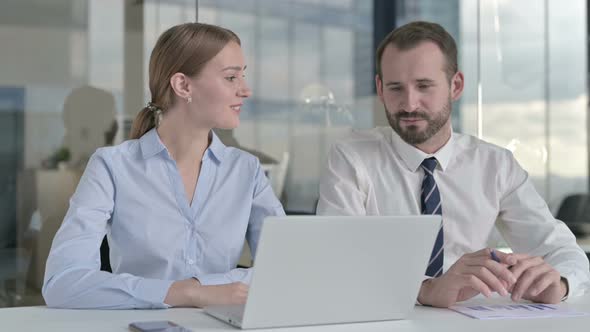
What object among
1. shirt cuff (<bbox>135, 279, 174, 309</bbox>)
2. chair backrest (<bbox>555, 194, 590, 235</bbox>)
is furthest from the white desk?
chair backrest (<bbox>555, 194, 590, 235</bbox>)

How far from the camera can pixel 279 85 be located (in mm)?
4066

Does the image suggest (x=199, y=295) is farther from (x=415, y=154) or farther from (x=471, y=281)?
(x=415, y=154)

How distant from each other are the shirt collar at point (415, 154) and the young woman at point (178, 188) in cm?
45

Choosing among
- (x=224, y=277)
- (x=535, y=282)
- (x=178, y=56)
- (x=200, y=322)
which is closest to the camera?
(x=200, y=322)

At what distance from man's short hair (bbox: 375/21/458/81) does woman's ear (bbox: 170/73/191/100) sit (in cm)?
63

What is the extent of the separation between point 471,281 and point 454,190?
822mm

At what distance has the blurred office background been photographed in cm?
356

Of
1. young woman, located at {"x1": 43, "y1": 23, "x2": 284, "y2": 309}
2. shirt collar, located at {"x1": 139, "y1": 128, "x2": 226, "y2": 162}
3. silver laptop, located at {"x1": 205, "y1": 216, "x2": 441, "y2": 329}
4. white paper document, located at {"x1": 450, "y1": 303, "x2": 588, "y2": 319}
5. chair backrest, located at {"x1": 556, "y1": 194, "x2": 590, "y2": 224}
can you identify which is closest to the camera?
silver laptop, located at {"x1": 205, "y1": 216, "x2": 441, "y2": 329}

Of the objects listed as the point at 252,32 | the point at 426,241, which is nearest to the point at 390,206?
the point at 426,241

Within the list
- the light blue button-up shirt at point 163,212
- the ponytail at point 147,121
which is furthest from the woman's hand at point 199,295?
the ponytail at point 147,121

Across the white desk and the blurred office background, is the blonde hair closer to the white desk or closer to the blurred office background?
the white desk

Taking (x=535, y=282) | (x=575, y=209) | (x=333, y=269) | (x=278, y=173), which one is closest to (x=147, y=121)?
(x=333, y=269)

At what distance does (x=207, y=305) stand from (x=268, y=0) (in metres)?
2.57

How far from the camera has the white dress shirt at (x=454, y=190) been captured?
2504 millimetres
